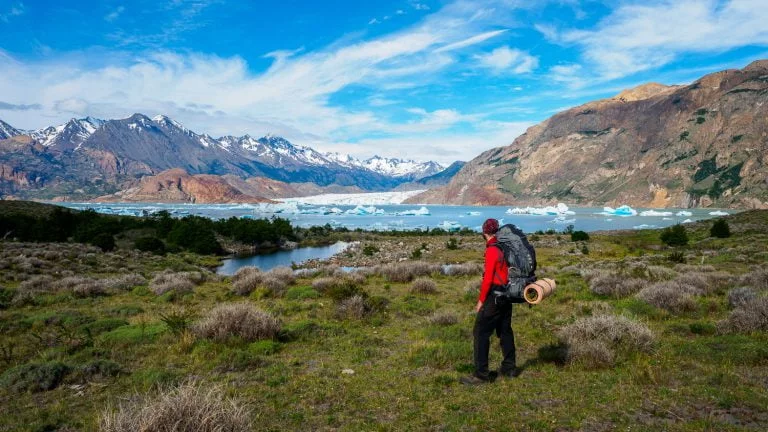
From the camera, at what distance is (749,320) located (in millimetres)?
9000

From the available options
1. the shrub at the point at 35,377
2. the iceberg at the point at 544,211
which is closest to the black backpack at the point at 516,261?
the shrub at the point at 35,377

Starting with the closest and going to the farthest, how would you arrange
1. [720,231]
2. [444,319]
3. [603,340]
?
[603,340] < [444,319] < [720,231]

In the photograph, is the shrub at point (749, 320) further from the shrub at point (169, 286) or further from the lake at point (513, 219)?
the lake at point (513, 219)

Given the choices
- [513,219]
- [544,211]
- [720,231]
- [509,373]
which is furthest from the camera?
[544,211]

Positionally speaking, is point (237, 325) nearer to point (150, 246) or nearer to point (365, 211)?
point (150, 246)

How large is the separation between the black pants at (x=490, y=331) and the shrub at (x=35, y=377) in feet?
23.9

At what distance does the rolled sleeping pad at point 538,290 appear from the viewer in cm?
639

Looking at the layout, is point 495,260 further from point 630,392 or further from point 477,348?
point 630,392

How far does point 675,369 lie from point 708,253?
25.7 m

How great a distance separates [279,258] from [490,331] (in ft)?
151

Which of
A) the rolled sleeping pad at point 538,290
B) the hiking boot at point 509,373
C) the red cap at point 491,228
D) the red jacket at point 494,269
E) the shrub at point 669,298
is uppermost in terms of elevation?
the red cap at point 491,228

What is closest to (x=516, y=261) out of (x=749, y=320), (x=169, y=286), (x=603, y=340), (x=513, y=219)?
(x=603, y=340)

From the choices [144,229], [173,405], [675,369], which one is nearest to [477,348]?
[675,369]

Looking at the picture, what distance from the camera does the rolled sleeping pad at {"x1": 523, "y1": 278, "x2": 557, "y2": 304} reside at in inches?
252
